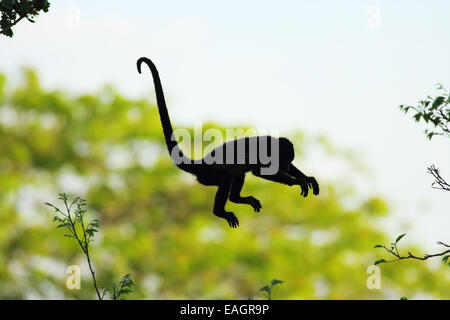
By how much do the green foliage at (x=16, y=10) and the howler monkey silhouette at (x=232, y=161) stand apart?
2.56 ft

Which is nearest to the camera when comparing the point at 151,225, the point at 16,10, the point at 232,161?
the point at 232,161

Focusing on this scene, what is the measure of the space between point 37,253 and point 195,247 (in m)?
2.97

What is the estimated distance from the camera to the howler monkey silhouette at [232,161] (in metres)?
1.89

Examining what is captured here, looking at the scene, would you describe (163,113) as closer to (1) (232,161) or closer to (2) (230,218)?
(1) (232,161)

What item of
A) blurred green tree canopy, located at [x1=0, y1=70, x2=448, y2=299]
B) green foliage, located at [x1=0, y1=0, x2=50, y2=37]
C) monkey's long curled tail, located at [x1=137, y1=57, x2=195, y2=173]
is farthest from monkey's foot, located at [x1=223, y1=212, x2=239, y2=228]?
blurred green tree canopy, located at [x1=0, y1=70, x2=448, y2=299]

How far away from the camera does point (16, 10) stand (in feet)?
7.98

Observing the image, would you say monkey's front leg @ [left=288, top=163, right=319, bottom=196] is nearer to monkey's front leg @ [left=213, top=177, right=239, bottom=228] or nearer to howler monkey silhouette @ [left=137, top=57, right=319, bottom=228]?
howler monkey silhouette @ [left=137, top=57, right=319, bottom=228]

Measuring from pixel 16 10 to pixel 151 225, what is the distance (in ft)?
31.0

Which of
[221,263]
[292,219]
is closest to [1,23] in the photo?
[221,263]

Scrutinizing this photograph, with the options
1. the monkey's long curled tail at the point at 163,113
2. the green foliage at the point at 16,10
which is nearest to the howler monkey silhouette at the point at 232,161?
the monkey's long curled tail at the point at 163,113

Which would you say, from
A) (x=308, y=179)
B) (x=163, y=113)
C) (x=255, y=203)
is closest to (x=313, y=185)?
(x=308, y=179)

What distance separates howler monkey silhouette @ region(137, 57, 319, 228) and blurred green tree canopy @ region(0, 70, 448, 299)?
28.6 feet

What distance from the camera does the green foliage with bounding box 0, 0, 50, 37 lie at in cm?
241
